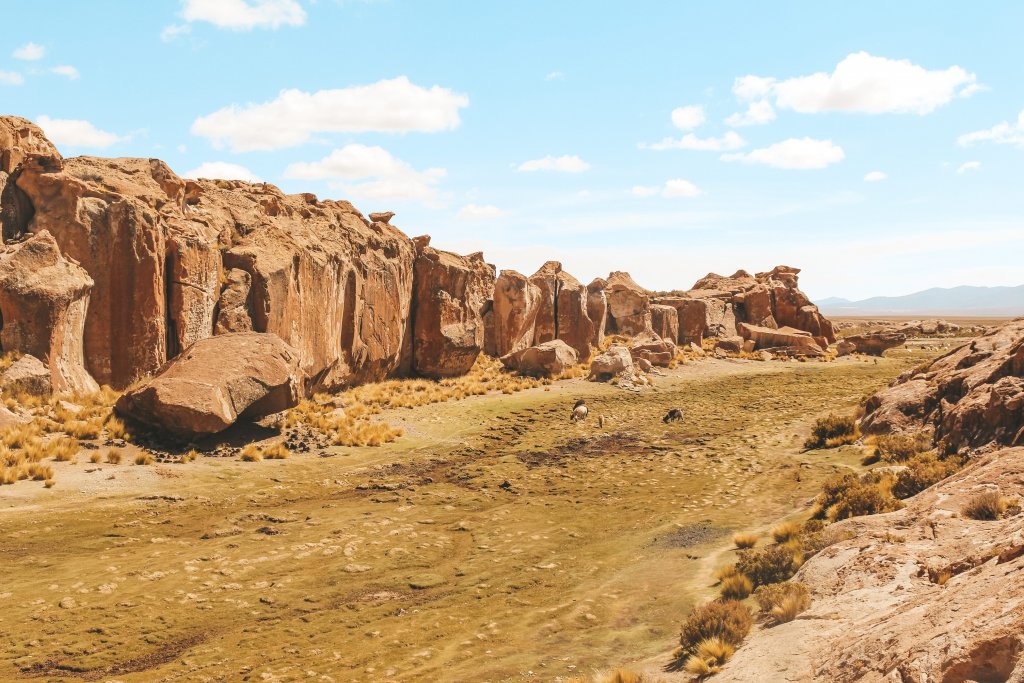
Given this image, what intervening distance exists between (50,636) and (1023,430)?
16.5 m

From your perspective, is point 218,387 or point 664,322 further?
point 664,322

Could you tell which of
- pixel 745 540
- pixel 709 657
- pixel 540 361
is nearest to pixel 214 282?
pixel 540 361

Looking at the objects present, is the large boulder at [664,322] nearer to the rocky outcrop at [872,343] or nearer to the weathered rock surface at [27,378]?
the rocky outcrop at [872,343]

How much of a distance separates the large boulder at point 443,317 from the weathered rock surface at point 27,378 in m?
17.9

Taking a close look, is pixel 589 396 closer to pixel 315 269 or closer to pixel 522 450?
pixel 522 450

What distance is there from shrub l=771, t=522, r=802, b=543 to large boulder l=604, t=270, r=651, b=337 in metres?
39.1

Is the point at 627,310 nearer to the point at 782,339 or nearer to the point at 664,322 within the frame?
the point at 664,322

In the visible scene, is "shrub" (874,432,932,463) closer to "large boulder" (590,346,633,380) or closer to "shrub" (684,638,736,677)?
"shrub" (684,638,736,677)

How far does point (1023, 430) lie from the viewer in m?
13.0

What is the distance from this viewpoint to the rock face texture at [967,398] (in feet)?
47.5

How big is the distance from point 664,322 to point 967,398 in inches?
1456

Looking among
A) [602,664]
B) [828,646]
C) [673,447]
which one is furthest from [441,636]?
[673,447]

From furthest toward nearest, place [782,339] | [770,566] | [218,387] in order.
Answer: [782,339]
[218,387]
[770,566]

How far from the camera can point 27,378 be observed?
1861 cm
